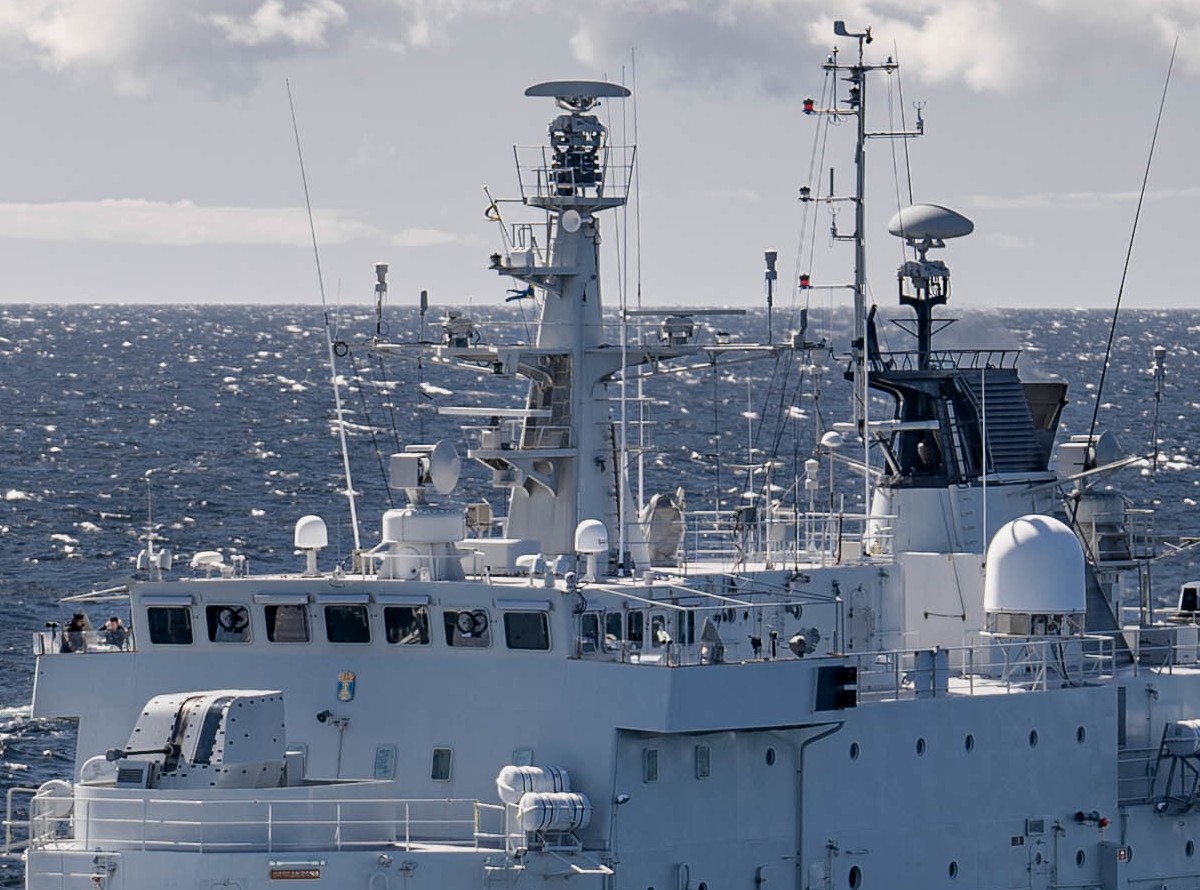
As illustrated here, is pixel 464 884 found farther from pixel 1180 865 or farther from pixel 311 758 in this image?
pixel 1180 865

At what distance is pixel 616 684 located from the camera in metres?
28.1

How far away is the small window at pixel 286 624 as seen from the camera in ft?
98.4

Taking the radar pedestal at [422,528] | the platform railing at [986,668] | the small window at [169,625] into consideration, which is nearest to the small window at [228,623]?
the small window at [169,625]

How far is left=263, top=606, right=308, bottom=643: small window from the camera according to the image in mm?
30000

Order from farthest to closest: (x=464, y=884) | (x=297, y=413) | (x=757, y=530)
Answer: (x=297, y=413)
(x=757, y=530)
(x=464, y=884)

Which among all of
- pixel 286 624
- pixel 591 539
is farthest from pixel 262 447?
pixel 591 539

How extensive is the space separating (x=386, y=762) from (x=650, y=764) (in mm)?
3374

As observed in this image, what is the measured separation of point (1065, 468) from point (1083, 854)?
816cm

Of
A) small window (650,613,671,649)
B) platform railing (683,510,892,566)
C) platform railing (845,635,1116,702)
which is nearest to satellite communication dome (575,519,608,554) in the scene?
small window (650,613,671,649)

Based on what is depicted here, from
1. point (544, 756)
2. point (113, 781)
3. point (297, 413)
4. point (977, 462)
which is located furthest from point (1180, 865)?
point (297, 413)

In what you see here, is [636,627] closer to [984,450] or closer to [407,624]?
[407,624]

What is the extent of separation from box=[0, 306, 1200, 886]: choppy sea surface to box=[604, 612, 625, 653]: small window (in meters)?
5.51

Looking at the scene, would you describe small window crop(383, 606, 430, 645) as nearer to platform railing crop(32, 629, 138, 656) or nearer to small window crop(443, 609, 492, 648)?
small window crop(443, 609, 492, 648)

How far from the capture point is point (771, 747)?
29406 mm
